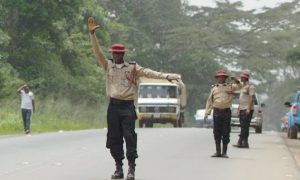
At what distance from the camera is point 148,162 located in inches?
625

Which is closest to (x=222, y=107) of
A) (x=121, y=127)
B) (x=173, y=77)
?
(x=121, y=127)

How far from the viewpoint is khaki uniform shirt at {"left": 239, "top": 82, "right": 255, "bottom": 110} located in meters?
20.0

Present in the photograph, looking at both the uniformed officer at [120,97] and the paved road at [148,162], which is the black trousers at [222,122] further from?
the uniformed officer at [120,97]

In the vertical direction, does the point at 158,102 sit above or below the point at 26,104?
above

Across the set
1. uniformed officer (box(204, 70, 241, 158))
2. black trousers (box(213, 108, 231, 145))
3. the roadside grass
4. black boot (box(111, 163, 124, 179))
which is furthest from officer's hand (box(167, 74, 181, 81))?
the roadside grass

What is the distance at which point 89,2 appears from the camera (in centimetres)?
4181

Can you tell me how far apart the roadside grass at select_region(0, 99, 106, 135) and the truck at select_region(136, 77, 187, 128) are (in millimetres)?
2635

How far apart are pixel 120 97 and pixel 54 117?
80.1 ft

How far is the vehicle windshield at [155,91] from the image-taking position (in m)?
39.0

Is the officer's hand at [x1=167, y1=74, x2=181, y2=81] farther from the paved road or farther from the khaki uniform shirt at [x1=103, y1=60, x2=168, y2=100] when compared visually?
the paved road

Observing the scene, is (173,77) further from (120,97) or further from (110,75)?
(110,75)

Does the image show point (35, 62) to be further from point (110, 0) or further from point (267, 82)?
point (267, 82)

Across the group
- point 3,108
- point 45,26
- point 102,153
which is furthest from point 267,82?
point 102,153

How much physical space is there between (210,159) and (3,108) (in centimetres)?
1748
